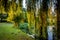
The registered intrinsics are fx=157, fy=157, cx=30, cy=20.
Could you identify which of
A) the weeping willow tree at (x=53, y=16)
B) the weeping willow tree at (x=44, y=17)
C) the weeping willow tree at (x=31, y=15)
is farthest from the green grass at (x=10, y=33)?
the weeping willow tree at (x=53, y=16)

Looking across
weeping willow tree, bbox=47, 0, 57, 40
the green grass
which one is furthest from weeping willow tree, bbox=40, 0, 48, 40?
the green grass

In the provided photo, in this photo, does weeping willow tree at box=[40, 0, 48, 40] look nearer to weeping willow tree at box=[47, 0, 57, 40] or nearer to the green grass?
weeping willow tree at box=[47, 0, 57, 40]

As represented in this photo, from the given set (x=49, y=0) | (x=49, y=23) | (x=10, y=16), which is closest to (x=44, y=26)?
(x=49, y=23)

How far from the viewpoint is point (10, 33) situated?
8.59ft

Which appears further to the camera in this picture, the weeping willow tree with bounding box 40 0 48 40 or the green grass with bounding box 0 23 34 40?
the green grass with bounding box 0 23 34 40

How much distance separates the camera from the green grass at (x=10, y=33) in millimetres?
2599

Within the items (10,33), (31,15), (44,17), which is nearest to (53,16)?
(44,17)

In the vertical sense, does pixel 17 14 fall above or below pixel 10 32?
above

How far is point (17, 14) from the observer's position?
8.07ft

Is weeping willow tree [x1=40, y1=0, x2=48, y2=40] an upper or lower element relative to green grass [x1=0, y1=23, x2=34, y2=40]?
upper

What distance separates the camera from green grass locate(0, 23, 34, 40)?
8.53 feet

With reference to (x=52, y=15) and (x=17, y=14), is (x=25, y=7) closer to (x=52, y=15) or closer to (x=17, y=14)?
(x=17, y=14)

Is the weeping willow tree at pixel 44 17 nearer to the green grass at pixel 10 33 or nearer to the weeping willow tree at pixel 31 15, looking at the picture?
the weeping willow tree at pixel 31 15

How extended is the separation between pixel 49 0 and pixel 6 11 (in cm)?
67
